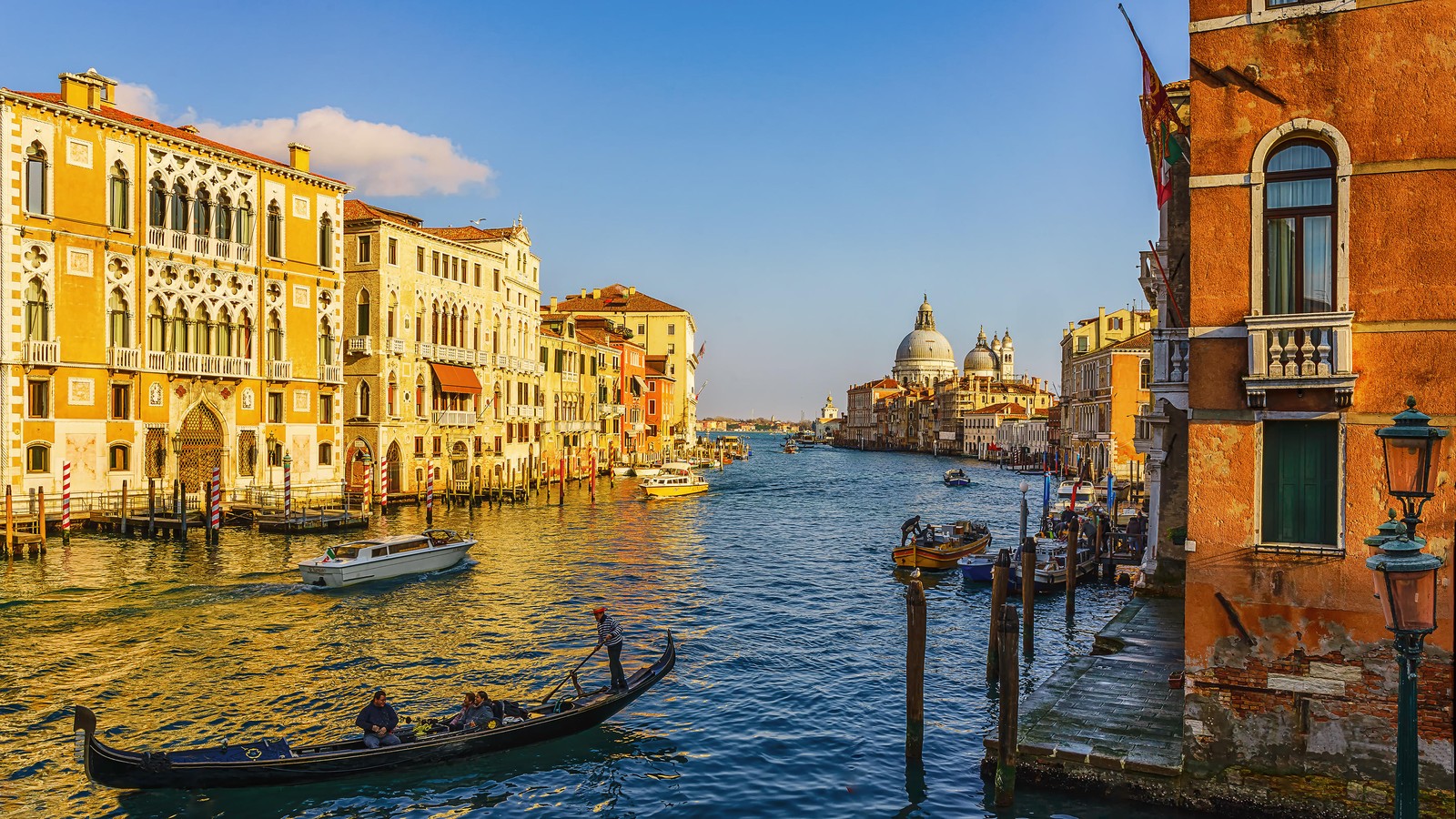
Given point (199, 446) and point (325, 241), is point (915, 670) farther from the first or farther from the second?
point (325, 241)

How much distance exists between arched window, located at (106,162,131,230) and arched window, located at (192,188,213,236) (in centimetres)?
223

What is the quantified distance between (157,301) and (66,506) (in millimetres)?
7625

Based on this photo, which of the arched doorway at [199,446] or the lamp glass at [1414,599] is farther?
the arched doorway at [199,446]

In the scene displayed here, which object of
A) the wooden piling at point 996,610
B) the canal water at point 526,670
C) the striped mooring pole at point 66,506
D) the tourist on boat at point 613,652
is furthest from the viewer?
the striped mooring pole at point 66,506

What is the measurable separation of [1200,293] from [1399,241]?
4.95 feet

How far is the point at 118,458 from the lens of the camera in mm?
28891

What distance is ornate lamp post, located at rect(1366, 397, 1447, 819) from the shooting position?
533 cm

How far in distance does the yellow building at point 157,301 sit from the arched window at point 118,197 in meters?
0.05

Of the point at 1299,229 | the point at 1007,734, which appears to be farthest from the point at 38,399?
the point at 1299,229

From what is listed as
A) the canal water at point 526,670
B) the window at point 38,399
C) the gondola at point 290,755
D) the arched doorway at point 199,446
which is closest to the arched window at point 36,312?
the window at point 38,399

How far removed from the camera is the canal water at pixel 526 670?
10.7 meters

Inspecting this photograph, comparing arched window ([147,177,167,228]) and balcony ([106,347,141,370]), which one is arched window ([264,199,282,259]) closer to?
arched window ([147,177,167,228])

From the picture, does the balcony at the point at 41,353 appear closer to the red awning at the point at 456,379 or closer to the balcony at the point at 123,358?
the balcony at the point at 123,358

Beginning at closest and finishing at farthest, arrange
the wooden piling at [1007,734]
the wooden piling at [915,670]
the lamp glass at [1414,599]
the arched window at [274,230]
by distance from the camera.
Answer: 1. the lamp glass at [1414,599]
2. the wooden piling at [1007,734]
3. the wooden piling at [915,670]
4. the arched window at [274,230]
